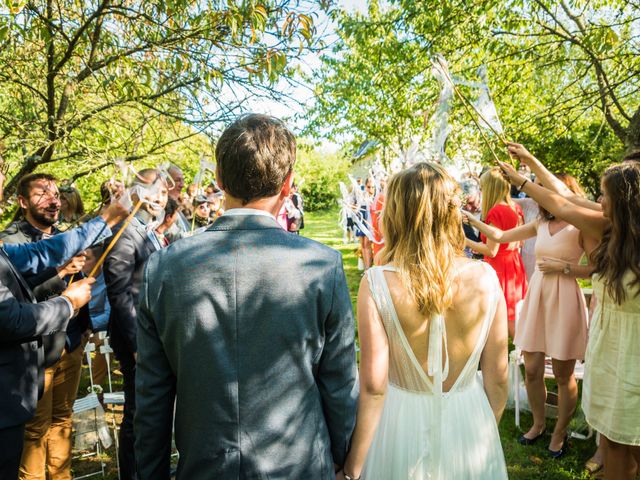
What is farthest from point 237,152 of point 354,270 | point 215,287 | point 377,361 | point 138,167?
point 354,270

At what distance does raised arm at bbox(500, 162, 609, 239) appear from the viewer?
3.03m

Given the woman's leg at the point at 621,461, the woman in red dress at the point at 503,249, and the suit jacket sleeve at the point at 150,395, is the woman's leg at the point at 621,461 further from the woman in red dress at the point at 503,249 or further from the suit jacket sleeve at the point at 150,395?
the suit jacket sleeve at the point at 150,395

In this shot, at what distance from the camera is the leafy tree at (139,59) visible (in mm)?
3809

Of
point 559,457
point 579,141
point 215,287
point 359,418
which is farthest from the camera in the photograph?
point 579,141

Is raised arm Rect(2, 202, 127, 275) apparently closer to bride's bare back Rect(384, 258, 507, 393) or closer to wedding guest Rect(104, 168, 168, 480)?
wedding guest Rect(104, 168, 168, 480)

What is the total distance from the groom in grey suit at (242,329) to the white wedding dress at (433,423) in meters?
0.58

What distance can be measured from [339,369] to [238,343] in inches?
16.0

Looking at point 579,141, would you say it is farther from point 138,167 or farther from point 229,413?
point 229,413

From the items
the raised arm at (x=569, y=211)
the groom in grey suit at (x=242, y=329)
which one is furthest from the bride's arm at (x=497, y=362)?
the raised arm at (x=569, y=211)

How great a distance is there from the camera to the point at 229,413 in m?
1.52

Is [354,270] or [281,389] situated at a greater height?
[281,389]

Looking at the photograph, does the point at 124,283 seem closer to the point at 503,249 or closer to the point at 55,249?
the point at 55,249

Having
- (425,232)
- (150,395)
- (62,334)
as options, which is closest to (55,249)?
(62,334)

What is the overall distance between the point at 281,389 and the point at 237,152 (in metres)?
0.84
